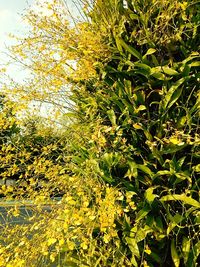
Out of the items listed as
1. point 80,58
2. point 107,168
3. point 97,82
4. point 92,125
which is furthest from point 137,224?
point 80,58

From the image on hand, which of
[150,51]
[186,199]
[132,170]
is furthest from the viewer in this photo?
[150,51]

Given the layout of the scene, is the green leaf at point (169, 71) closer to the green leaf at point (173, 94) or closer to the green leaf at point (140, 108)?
the green leaf at point (173, 94)

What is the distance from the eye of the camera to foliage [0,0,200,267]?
2.23m

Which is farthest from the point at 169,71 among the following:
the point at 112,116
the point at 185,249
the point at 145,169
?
the point at 185,249

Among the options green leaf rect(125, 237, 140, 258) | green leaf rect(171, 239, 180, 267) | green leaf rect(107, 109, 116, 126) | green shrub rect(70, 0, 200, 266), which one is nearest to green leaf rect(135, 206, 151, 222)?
green shrub rect(70, 0, 200, 266)

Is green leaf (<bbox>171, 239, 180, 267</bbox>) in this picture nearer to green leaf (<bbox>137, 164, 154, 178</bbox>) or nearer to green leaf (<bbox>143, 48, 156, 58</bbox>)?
green leaf (<bbox>137, 164, 154, 178</bbox>)

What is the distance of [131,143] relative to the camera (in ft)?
8.15

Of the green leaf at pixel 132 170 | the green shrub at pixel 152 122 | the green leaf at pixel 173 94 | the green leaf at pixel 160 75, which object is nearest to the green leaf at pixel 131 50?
the green shrub at pixel 152 122

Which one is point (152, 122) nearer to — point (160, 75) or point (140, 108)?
point (140, 108)

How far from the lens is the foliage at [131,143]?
7.30 ft

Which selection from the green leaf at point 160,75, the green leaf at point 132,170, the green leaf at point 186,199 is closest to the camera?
the green leaf at point 186,199

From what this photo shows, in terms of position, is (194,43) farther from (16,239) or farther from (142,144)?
(16,239)

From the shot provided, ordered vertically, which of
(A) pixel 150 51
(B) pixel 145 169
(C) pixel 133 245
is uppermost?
(A) pixel 150 51

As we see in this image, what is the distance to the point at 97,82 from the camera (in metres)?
2.54
